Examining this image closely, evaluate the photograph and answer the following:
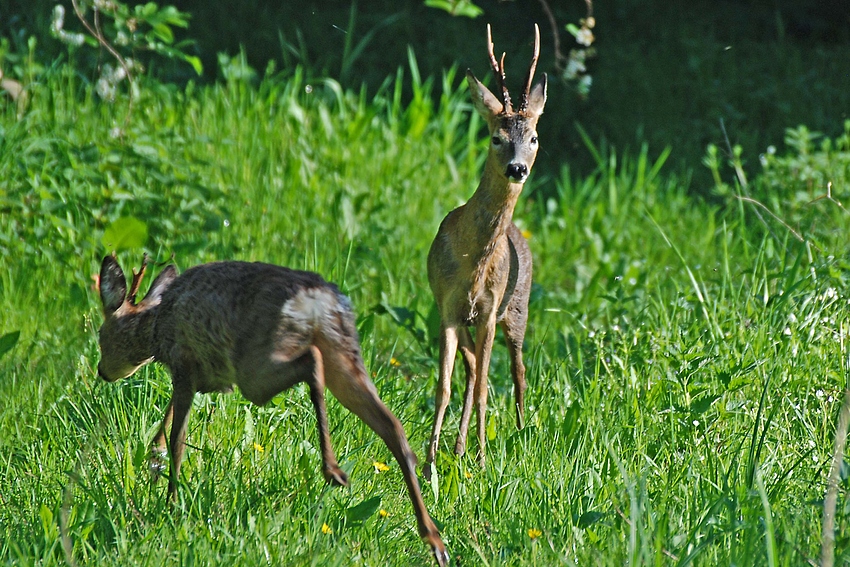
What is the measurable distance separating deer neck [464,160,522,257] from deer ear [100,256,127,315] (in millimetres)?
1378

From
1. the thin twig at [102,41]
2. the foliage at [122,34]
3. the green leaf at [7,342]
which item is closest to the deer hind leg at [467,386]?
the green leaf at [7,342]

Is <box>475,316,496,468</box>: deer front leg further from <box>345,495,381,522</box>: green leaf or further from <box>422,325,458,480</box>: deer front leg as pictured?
<box>345,495,381,522</box>: green leaf

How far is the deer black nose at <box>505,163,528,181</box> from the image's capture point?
4242 mm

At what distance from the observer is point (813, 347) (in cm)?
477

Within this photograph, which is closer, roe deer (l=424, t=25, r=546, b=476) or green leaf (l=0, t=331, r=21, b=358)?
green leaf (l=0, t=331, r=21, b=358)

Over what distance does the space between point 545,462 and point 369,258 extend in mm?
2546

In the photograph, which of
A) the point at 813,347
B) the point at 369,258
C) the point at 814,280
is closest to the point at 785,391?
the point at 813,347

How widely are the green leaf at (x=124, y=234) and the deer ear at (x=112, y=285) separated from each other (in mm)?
705

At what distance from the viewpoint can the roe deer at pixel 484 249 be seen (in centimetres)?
438

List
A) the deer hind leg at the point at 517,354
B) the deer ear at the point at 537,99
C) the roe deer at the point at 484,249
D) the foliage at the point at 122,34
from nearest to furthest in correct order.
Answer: the roe deer at the point at 484,249, the deer ear at the point at 537,99, the deer hind leg at the point at 517,354, the foliage at the point at 122,34

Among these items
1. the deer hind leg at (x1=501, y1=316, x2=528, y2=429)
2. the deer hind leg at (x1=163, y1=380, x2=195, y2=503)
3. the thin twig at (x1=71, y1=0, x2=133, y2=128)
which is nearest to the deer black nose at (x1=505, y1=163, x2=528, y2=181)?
the deer hind leg at (x1=501, y1=316, x2=528, y2=429)

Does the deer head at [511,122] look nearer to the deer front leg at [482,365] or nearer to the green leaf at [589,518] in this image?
the deer front leg at [482,365]

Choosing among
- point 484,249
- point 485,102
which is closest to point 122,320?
point 484,249

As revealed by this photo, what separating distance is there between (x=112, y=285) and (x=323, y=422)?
1.21 m
